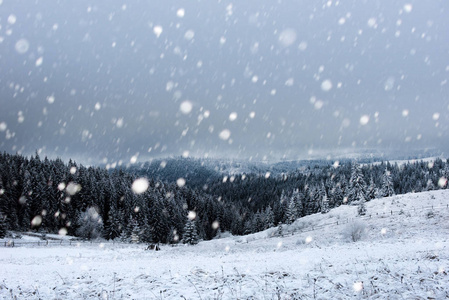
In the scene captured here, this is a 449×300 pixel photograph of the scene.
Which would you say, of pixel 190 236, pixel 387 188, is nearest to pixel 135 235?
pixel 190 236

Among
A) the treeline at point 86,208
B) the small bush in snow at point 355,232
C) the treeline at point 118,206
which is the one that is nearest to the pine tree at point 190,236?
the treeline at point 118,206

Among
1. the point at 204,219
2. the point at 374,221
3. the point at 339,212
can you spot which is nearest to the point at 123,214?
the point at 204,219

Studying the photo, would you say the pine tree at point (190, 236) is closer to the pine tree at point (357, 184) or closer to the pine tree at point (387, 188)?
the pine tree at point (357, 184)

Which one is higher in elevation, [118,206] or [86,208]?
[118,206]

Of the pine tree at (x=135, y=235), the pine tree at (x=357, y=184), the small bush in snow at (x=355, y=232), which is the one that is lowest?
the pine tree at (x=135, y=235)

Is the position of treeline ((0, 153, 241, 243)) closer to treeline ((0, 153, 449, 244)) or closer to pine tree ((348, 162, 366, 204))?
treeline ((0, 153, 449, 244))

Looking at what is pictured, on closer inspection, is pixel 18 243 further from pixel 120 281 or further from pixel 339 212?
pixel 339 212

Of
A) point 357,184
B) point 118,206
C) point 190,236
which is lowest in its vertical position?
point 190,236

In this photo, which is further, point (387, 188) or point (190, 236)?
point (387, 188)

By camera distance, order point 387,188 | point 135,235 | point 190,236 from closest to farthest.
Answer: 1. point 190,236
2. point 135,235
3. point 387,188

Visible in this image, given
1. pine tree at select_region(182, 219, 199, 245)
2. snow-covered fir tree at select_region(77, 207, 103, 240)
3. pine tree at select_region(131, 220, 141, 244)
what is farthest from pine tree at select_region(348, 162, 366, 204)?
snow-covered fir tree at select_region(77, 207, 103, 240)

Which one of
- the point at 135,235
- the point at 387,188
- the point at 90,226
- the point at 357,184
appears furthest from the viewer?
the point at 387,188

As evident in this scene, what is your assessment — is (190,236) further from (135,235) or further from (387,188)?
(387,188)

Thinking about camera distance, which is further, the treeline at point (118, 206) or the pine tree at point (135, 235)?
the treeline at point (118, 206)
